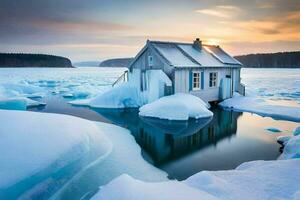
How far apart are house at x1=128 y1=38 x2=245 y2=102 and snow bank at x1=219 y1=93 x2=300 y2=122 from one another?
116cm

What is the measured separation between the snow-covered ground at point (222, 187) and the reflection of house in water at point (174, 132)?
396 centimetres

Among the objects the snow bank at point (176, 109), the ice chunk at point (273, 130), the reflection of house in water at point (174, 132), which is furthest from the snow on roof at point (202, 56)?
the ice chunk at point (273, 130)

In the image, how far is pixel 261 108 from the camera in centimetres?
2078

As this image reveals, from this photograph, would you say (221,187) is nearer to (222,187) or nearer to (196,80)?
(222,187)

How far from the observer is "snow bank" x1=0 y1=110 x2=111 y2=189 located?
6195 millimetres

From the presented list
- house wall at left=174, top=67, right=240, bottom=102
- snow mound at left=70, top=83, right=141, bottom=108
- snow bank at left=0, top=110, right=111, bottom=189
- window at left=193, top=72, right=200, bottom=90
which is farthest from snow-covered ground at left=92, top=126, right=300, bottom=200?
snow mound at left=70, top=83, right=141, bottom=108

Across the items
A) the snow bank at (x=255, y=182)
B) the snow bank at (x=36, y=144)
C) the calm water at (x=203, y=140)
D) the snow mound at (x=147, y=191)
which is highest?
the snow bank at (x=36, y=144)

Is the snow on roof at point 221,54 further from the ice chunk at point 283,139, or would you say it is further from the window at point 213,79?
the ice chunk at point 283,139

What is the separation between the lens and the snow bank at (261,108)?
60.0 ft

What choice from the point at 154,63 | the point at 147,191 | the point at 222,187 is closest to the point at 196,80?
the point at 154,63

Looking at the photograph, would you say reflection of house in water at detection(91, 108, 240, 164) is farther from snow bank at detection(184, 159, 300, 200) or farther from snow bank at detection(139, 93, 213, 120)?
snow bank at detection(184, 159, 300, 200)

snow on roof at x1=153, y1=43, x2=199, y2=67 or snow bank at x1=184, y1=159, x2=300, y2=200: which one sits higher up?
snow on roof at x1=153, y1=43, x2=199, y2=67

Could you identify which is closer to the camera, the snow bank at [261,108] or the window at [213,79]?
the snow bank at [261,108]

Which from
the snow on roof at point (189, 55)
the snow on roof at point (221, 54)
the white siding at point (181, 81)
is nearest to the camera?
the white siding at point (181, 81)
